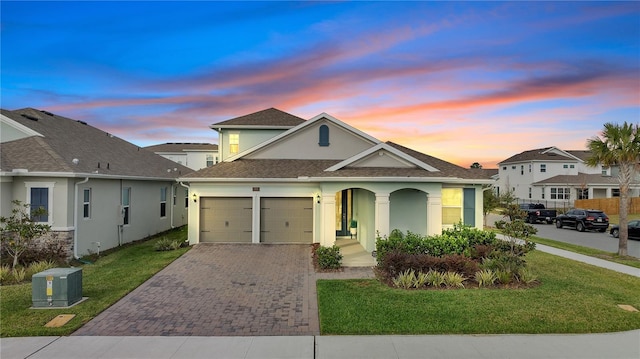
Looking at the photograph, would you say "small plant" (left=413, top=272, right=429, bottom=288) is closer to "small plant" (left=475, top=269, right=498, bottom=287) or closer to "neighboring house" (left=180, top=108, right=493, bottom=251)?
"small plant" (left=475, top=269, right=498, bottom=287)

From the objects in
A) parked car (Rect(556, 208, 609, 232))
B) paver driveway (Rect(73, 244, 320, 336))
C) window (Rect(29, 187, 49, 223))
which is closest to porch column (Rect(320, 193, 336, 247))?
paver driveway (Rect(73, 244, 320, 336))

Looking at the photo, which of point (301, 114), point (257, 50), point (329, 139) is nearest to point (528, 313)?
point (329, 139)

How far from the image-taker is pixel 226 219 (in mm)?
17625

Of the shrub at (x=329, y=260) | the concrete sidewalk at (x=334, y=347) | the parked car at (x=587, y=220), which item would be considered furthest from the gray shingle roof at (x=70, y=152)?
the parked car at (x=587, y=220)

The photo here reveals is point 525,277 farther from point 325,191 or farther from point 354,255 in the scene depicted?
point 325,191

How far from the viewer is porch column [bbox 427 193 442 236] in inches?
586

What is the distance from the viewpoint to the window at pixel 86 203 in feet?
48.2

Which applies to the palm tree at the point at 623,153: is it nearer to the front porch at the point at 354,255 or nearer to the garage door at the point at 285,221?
the front porch at the point at 354,255

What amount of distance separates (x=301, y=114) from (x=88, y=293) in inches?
707

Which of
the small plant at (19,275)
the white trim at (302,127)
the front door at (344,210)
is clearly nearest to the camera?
the small plant at (19,275)

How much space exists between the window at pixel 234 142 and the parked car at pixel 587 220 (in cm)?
2693

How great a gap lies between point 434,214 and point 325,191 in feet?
15.6

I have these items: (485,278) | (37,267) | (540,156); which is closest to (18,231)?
(37,267)

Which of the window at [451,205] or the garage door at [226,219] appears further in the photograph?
the garage door at [226,219]
